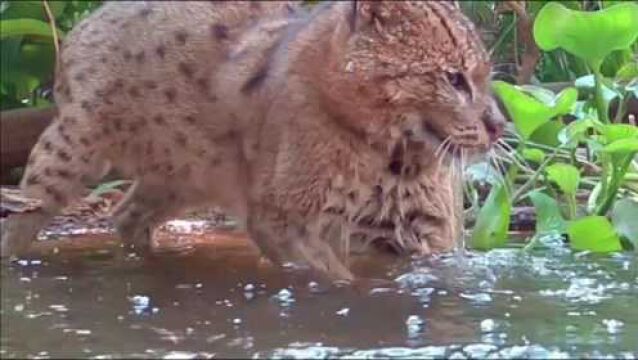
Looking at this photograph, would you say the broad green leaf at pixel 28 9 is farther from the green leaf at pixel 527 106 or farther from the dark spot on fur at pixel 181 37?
the green leaf at pixel 527 106

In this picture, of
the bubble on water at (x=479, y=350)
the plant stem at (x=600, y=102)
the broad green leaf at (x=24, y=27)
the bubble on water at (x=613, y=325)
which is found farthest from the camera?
the broad green leaf at (x=24, y=27)

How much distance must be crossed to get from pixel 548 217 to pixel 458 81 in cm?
77

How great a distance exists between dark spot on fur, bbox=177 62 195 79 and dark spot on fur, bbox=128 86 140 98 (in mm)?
136

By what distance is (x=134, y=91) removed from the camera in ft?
13.2

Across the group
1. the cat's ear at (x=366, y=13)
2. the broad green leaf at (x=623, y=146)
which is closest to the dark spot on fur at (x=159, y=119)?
the cat's ear at (x=366, y=13)

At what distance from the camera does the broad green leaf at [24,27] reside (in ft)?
18.2

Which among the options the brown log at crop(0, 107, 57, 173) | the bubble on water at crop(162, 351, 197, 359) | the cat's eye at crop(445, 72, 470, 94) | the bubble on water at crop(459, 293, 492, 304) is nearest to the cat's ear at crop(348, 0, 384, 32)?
the cat's eye at crop(445, 72, 470, 94)

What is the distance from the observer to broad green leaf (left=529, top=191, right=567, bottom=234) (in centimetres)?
417

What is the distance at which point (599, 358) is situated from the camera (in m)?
2.41

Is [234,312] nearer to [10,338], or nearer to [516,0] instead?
[10,338]

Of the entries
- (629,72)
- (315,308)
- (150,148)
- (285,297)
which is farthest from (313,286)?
(629,72)

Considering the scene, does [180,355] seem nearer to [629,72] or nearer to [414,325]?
[414,325]

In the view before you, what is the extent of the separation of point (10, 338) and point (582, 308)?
1.20 meters

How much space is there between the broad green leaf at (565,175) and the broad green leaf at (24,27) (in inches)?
88.2
